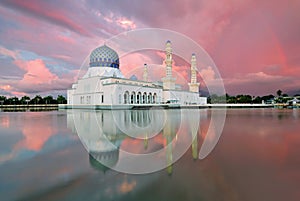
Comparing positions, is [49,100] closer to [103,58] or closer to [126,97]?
[103,58]

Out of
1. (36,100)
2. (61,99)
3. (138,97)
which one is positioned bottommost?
(36,100)

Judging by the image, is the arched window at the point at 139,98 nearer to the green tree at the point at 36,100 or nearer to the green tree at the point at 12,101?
the green tree at the point at 36,100

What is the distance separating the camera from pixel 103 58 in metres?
38.6

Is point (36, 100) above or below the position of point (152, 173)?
above

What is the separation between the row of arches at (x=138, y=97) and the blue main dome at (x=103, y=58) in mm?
7289

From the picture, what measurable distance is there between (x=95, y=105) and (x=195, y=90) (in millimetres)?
32277

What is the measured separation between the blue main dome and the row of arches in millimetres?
7289

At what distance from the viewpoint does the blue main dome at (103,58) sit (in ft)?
126

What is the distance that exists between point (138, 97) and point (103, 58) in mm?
10600

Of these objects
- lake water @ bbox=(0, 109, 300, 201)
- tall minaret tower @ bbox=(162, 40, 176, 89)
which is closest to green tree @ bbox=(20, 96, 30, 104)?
tall minaret tower @ bbox=(162, 40, 176, 89)

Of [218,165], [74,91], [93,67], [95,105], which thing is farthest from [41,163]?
[74,91]

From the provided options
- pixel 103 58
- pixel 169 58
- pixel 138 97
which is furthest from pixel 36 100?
pixel 169 58

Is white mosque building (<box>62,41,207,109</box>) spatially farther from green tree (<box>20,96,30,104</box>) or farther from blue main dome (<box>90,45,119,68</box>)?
green tree (<box>20,96,30,104</box>)

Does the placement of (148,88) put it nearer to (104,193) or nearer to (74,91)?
(74,91)
